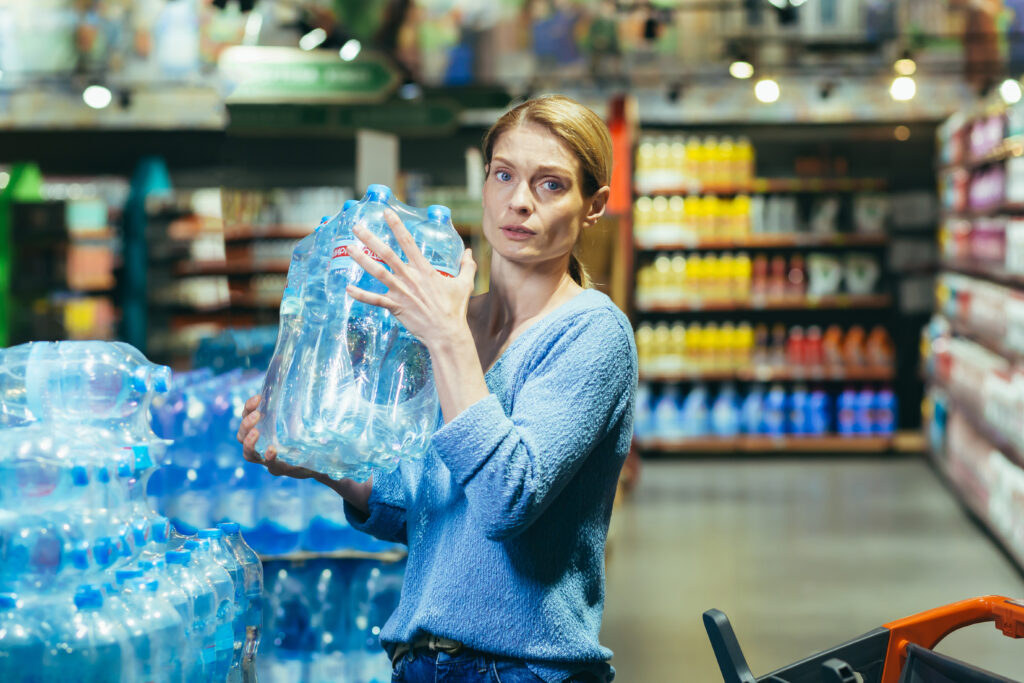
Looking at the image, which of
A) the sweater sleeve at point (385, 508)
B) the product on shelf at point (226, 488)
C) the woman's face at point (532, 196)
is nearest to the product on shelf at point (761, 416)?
the product on shelf at point (226, 488)

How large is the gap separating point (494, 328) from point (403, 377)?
0.64 feet

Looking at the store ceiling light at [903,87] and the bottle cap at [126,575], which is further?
the store ceiling light at [903,87]

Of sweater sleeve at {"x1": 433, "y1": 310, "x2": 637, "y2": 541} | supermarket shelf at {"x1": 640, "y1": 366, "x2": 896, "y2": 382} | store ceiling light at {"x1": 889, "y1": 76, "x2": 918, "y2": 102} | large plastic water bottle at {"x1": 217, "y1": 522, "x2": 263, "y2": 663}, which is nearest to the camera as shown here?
sweater sleeve at {"x1": 433, "y1": 310, "x2": 637, "y2": 541}

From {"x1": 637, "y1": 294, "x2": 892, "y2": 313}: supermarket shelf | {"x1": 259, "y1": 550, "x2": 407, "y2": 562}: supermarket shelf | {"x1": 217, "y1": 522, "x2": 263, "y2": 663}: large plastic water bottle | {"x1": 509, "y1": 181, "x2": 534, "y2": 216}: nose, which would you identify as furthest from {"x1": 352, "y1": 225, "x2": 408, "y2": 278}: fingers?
{"x1": 637, "y1": 294, "x2": 892, "y2": 313}: supermarket shelf

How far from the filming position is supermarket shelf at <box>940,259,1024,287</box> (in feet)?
20.5

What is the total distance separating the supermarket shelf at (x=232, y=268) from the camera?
9.41m

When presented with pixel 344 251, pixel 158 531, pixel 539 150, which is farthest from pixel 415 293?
pixel 158 531

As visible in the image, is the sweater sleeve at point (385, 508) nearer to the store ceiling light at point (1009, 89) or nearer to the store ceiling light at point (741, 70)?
the store ceiling light at point (741, 70)

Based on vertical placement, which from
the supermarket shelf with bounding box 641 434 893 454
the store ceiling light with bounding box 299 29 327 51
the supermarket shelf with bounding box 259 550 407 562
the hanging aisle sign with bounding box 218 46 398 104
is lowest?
the supermarket shelf with bounding box 641 434 893 454

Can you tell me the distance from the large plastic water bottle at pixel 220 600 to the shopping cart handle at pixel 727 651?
0.89m

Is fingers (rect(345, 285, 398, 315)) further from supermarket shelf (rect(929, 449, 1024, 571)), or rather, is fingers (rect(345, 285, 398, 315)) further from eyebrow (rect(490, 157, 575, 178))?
supermarket shelf (rect(929, 449, 1024, 571))

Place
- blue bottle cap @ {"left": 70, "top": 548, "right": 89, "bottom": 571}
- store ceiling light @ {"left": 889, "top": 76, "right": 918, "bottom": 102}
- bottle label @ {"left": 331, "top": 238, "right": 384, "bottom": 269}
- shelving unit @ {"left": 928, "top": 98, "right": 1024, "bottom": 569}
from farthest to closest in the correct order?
store ceiling light @ {"left": 889, "top": 76, "right": 918, "bottom": 102} → shelving unit @ {"left": 928, "top": 98, "right": 1024, "bottom": 569} → blue bottle cap @ {"left": 70, "top": 548, "right": 89, "bottom": 571} → bottle label @ {"left": 331, "top": 238, "right": 384, "bottom": 269}

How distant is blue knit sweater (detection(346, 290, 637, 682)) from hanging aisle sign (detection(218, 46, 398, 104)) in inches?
157

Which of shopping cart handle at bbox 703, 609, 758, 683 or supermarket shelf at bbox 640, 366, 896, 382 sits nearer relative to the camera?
shopping cart handle at bbox 703, 609, 758, 683
